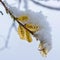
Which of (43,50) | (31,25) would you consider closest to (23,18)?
(31,25)

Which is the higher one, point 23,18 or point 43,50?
point 23,18

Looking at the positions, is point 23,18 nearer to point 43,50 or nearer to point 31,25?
point 31,25

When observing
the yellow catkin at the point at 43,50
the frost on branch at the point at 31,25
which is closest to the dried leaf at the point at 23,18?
the frost on branch at the point at 31,25

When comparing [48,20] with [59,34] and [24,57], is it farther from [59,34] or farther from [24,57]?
[24,57]

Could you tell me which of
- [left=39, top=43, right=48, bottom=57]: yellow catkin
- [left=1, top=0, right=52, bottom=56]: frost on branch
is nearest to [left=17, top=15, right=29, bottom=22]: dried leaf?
[left=1, top=0, right=52, bottom=56]: frost on branch

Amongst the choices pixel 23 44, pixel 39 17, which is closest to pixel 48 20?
pixel 39 17

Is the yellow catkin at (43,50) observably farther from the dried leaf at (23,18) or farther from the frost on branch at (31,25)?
the dried leaf at (23,18)
